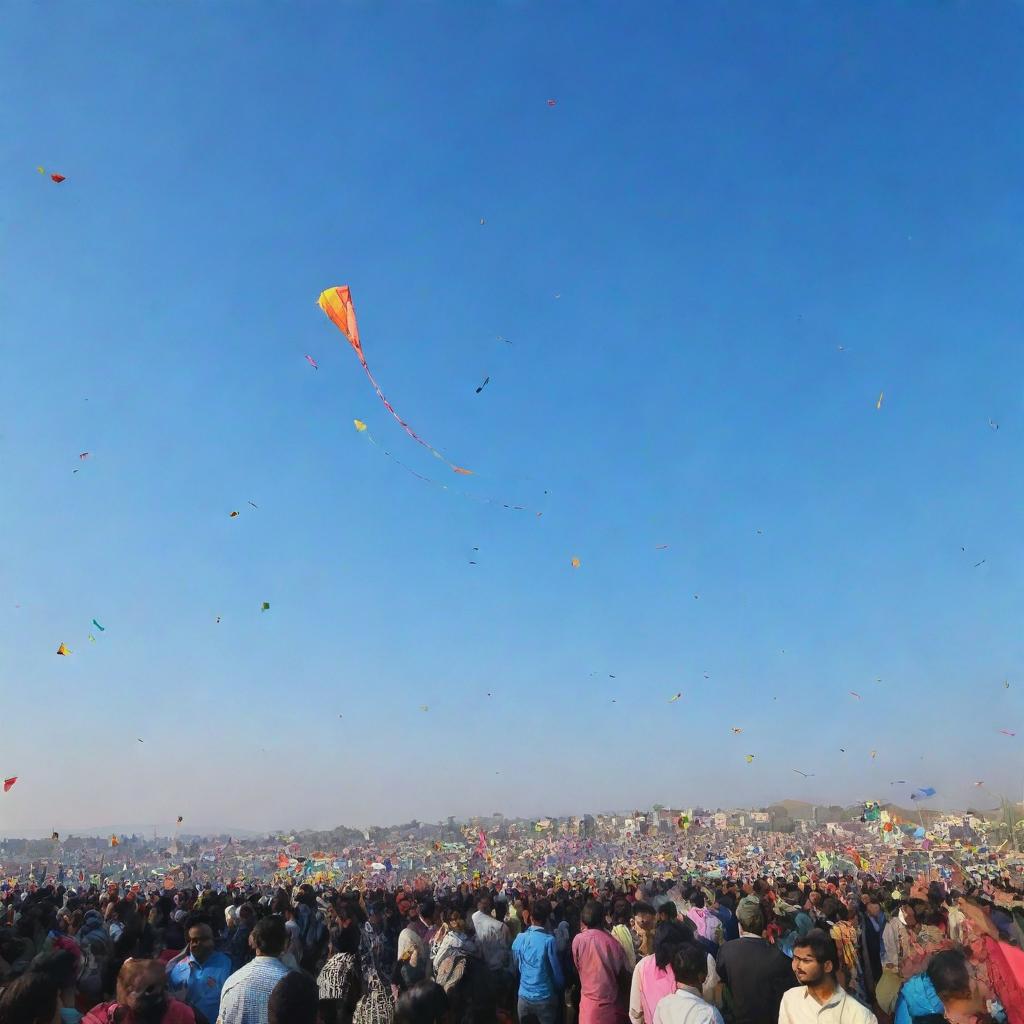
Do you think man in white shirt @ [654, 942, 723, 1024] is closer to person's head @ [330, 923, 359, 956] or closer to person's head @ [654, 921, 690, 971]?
person's head @ [654, 921, 690, 971]

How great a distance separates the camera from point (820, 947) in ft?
14.1

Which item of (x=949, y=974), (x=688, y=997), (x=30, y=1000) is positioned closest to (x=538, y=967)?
(x=688, y=997)

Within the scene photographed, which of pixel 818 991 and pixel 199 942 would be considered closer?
pixel 818 991

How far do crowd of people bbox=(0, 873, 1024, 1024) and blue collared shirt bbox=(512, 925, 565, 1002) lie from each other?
14 millimetres

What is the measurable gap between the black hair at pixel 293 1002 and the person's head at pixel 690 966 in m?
2.27

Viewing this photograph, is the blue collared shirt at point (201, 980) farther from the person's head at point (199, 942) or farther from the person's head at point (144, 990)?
the person's head at point (144, 990)

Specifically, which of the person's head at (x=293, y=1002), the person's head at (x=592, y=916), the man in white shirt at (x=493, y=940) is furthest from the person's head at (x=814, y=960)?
the man in white shirt at (x=493, y=940)

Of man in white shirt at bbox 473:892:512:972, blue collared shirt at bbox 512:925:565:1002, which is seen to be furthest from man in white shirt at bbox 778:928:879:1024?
man in white shirt at bbox 473:892:512:972

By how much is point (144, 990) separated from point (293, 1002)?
0.75 metres

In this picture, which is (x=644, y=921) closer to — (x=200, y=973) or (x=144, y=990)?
(x=200, y=973)

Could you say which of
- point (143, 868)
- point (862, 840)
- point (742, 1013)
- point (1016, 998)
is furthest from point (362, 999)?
point (143, 868)

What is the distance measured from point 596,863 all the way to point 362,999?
5784 cm

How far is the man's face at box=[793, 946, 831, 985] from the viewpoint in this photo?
4262 millimetres

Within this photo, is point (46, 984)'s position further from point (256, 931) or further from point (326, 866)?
point (326, 866)
